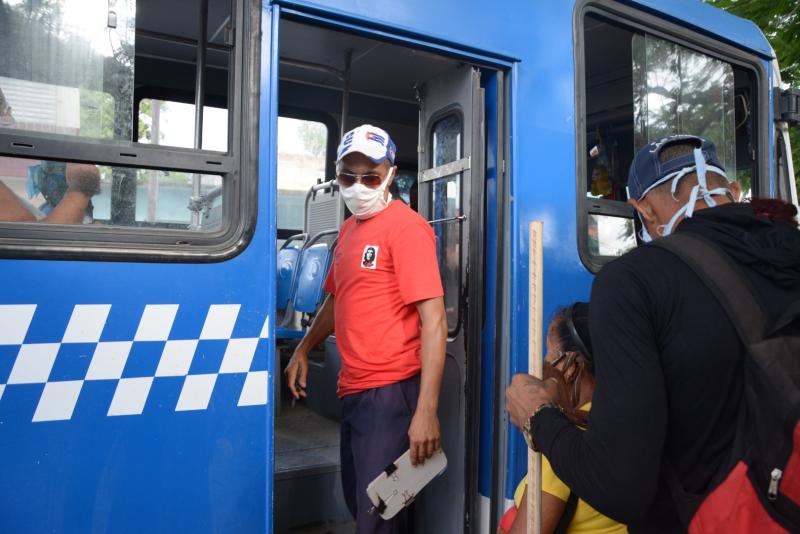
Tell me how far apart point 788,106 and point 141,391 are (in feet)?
10.9

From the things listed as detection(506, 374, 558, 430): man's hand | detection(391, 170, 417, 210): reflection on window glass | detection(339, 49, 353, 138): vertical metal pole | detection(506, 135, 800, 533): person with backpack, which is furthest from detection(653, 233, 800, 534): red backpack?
detection(391, 170, 417, 210): reflection on window glass

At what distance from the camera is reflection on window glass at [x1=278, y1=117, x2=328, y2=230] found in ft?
15.5

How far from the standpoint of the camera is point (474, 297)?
8.57ft

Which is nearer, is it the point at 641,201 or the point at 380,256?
the point at 641,201

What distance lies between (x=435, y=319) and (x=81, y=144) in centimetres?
120

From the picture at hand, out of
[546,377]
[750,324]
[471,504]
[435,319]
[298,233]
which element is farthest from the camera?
[298,233]

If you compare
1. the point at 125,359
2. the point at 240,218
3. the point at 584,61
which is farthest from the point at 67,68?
the point at 584,61

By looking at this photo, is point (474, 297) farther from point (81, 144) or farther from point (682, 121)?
point (81, 144)

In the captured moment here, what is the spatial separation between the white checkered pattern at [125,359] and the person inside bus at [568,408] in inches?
31.1

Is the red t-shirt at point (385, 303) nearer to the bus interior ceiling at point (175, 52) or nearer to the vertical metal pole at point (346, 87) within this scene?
the bus interior ceiling at point (175, 52)

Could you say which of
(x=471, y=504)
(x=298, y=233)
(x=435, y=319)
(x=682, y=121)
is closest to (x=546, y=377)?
(x=435, y=319)

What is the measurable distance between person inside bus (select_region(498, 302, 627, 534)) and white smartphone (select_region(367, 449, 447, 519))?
1.45 ft

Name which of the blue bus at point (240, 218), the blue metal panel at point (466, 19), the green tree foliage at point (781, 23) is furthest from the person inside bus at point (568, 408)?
the green tree foliage at point (781, 23)

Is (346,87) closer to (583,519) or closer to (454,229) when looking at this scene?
(454,229)
